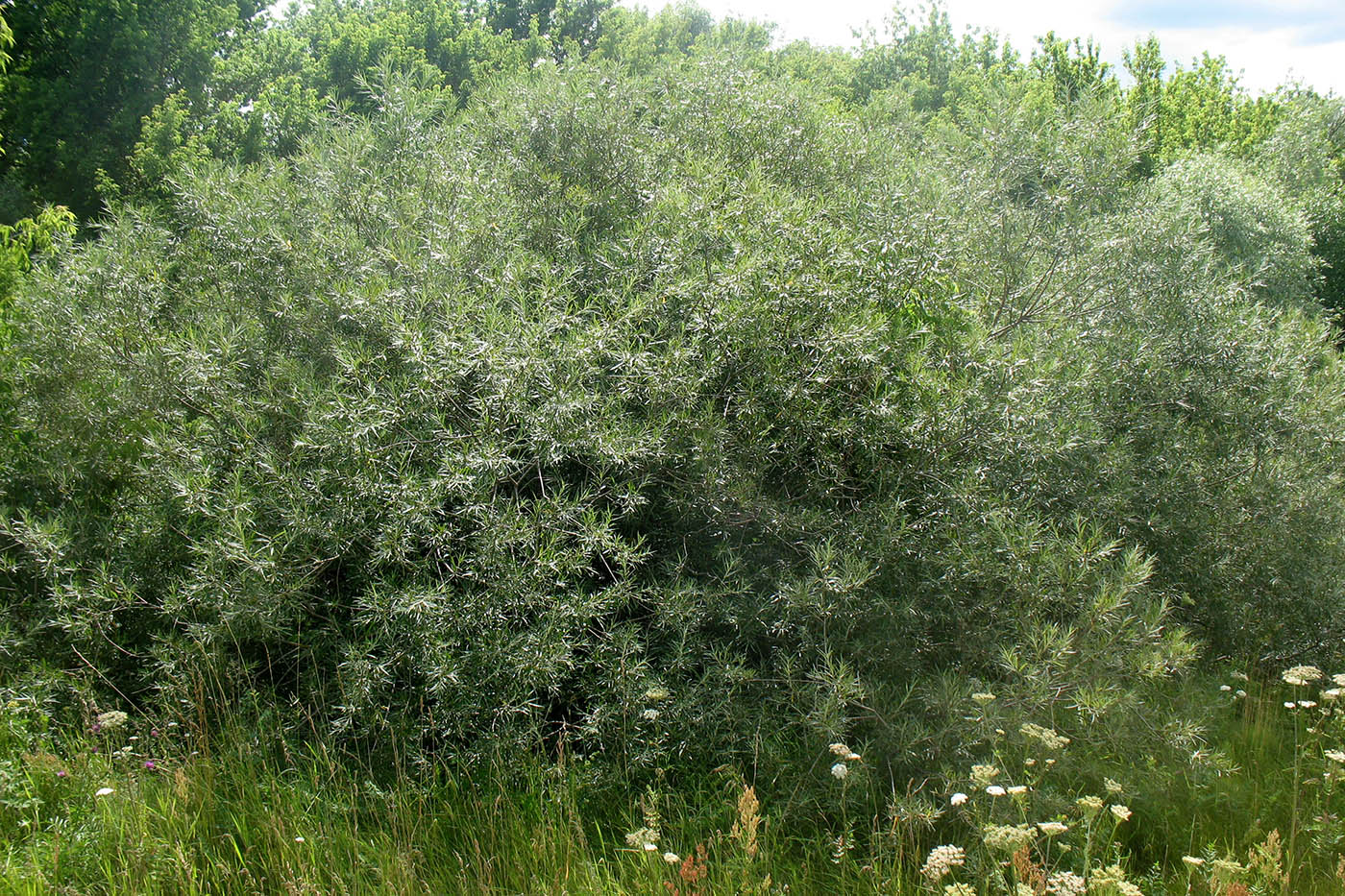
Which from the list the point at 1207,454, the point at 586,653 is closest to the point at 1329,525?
A: the point at 1207,454

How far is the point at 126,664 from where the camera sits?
4590mm

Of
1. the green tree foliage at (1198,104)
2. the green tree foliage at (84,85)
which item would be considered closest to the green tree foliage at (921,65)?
the green tree foliage at (1198,104)

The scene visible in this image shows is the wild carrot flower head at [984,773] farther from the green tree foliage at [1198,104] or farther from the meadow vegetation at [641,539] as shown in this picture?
the green tree foliage at [1198,104]

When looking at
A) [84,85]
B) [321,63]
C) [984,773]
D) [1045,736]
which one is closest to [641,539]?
[984,773]

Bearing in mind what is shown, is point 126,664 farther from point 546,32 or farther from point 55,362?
point 546,32

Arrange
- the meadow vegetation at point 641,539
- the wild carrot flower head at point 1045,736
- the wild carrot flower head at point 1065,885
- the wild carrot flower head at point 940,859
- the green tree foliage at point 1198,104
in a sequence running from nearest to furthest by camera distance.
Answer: the wild carrot flower head at point 1065,885
the wild carrot flower head at point 940,859
the wild carrot flower head at point 1045,736
the meadow vegetation at point 641,539
the green tree foliage at point 1198,104

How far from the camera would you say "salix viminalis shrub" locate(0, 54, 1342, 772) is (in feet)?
11.8

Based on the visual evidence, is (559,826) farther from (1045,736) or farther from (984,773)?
(1045,736)

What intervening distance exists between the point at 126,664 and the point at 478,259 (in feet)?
9.34

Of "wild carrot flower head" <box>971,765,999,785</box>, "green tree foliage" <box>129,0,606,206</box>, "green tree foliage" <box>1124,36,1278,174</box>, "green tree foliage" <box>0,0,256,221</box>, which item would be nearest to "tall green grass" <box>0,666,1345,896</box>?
A: "wild carrot flower head" <box>971,765,999,785</box>

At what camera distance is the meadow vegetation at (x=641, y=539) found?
3.34 m

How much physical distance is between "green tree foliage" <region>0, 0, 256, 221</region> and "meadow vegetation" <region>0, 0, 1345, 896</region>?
1158 centimetres

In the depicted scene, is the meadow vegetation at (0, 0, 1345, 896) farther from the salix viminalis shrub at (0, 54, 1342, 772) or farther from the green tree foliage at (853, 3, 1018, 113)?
the green tree foliage at (853, 3, 1018, 113)

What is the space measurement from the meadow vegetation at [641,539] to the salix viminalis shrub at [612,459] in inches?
1.1
